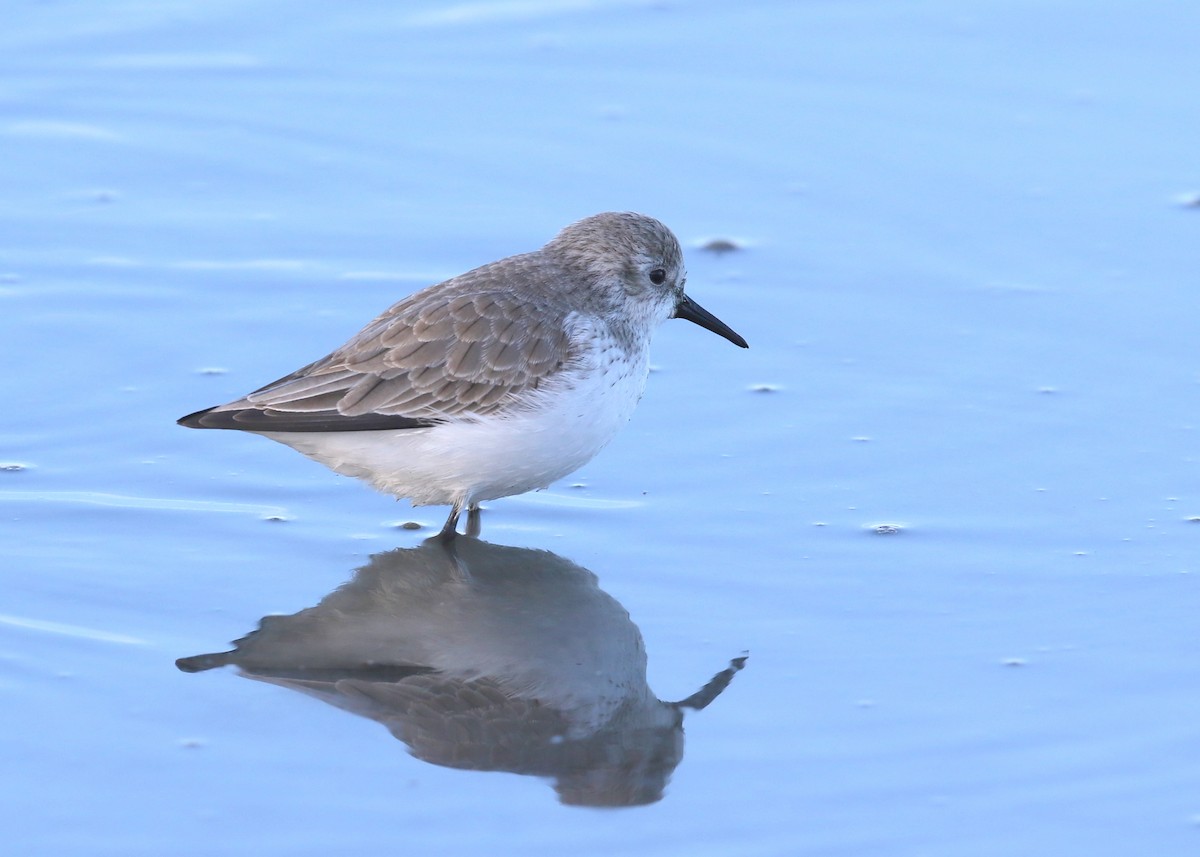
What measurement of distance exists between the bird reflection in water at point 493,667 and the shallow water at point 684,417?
0.04 m

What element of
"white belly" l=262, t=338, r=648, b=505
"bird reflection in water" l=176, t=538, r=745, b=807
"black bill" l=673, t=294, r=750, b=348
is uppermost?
"black bill" l=673, t=294, r=750, b=348

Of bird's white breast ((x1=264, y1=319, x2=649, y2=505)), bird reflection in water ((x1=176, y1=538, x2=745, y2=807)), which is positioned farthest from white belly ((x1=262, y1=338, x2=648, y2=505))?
bird reflection in water ((x1=176, y1=538, x2=745, y2=807))

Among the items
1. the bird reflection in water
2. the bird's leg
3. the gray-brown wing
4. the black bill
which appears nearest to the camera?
the bird reflection in water

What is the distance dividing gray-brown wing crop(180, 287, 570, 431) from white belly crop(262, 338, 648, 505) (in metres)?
0.08

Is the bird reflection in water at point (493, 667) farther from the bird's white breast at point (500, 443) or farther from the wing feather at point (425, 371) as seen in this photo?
the wing feather at point (425, 371)

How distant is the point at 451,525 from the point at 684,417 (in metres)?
1.36

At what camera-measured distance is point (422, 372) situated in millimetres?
7133

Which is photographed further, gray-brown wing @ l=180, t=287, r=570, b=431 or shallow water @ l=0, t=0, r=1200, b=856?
gray-brown wing @ l=180, t=287, r=570, b=431

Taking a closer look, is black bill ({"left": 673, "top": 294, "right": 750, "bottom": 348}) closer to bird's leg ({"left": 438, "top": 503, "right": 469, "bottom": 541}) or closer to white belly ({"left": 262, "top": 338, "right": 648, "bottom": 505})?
white belly ({"left": 262, "top": 338, "right": 648, "bottom": 505})

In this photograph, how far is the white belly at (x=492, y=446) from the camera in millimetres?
6945

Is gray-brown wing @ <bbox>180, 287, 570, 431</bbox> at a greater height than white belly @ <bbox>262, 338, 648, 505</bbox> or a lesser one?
greater

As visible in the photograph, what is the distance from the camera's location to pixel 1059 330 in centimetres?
850

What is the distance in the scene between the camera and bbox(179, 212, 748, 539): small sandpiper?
22.8ft

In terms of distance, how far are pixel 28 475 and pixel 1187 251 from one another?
559 cm
